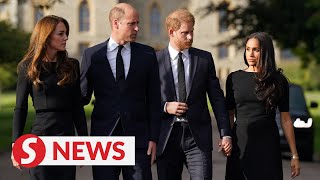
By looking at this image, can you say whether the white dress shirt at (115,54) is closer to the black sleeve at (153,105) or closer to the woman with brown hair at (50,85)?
the black sleeve at (153,105)

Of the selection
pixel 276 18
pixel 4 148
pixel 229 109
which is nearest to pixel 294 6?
pixel 276 18

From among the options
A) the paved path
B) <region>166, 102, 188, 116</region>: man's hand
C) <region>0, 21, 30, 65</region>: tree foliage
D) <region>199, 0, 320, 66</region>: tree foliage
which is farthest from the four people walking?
<region>199, 0, 320, 66</region>: tree foliage

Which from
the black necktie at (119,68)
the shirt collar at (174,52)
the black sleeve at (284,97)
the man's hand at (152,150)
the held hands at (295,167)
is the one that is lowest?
the held hands at (295,167)

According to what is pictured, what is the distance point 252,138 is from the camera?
6.84m

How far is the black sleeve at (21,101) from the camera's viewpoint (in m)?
6.14

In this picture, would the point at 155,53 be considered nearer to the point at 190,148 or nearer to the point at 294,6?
the point at 190,148

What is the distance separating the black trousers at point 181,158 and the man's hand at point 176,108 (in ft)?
0.37

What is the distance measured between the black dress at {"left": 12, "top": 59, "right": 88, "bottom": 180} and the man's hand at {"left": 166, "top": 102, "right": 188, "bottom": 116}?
984mm

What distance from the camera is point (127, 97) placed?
21.6 ft

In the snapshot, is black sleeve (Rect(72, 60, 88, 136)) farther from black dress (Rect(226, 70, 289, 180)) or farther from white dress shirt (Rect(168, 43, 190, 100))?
black dress (Rect(226, 70, 289, 180))

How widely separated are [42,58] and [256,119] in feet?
6.11

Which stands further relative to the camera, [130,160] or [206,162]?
[206,162]

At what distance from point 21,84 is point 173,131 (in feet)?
4.71

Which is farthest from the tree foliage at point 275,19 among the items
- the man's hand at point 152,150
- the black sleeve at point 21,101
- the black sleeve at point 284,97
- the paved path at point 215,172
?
the black sleeve at point 21,101
